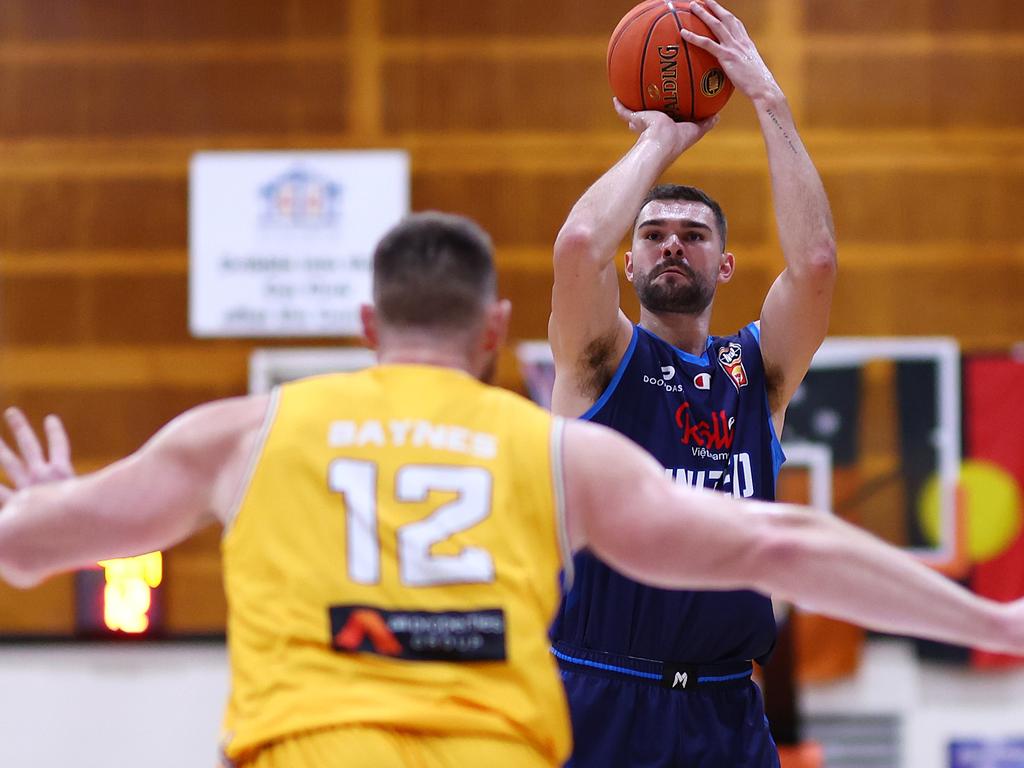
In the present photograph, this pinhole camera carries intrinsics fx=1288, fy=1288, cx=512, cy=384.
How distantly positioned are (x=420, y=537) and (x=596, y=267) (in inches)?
65.0

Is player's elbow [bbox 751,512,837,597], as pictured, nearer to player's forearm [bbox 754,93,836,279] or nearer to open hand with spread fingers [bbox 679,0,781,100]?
player's forearm [bbox 754,93,836,279]

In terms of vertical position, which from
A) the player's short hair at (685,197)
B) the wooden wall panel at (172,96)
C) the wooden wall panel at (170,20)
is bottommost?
the player's short hair at (685,197)

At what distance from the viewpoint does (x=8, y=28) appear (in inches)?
351

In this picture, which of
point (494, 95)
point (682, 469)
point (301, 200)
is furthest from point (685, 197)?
point (301, 200)

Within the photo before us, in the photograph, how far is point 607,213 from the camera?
3.81 metres

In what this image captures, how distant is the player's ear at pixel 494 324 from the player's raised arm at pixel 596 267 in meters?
1.19

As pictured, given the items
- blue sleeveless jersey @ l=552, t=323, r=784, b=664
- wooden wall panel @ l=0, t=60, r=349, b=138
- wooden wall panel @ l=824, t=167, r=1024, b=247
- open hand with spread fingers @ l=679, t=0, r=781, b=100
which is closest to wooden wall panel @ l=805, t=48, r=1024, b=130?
wooden wall panel @ l=824, t=167, r=1024, b=247

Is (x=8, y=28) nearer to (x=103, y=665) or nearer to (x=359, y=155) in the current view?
(x=359, y=155)

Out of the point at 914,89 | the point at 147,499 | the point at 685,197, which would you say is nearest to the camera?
the point at 147,499

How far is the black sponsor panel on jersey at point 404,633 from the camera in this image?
231 centimetres

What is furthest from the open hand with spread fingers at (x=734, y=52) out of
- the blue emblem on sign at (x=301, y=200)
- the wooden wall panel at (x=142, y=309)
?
the wooden wall panel at (x=142, y=309)

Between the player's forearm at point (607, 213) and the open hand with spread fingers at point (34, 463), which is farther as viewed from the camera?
the player's forearm at point (607, 213)

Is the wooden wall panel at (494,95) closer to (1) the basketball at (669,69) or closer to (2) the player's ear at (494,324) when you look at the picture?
(1) the basketball at (669,69)

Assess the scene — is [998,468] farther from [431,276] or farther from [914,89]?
[431,276]
